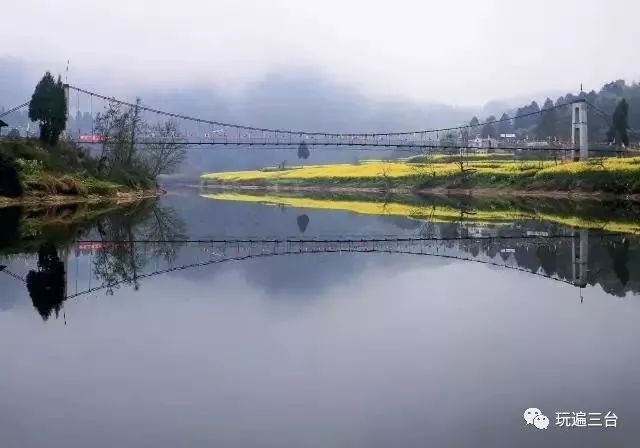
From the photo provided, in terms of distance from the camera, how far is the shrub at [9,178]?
108 feet

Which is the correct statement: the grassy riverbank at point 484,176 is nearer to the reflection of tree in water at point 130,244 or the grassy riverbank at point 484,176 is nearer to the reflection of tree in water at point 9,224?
the reflection of tree in water at point 130,244

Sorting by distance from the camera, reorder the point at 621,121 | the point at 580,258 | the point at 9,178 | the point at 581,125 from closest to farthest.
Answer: the point at 580,258, the point at 9,178, the point at 581,125, the point at 621,121

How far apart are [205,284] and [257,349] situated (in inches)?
213

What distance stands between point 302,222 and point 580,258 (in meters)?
15.3

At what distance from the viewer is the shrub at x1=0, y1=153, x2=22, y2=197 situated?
3288 cm

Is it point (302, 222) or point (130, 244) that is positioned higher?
point (302, 222)

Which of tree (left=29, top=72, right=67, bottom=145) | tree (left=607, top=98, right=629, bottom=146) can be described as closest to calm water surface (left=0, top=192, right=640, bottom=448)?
tree (left=29, top=72, right=67, bottom=145)

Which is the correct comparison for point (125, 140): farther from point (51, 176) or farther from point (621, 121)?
point (621, 121)

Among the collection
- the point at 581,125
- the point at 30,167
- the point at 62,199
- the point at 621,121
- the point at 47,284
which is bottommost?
the point at 47,284

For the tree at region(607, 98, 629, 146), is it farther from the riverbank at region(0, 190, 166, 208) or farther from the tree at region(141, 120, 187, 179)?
the riverbank at region(0, 190, 166, 208)

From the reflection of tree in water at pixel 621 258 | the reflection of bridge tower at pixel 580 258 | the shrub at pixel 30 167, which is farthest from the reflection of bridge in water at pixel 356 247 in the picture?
the shrub at pixel 30 167

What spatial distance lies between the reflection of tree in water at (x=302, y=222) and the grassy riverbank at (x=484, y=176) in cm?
2234

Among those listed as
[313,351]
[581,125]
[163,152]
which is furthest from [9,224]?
[581,125]

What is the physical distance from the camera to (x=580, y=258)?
53.4ft
